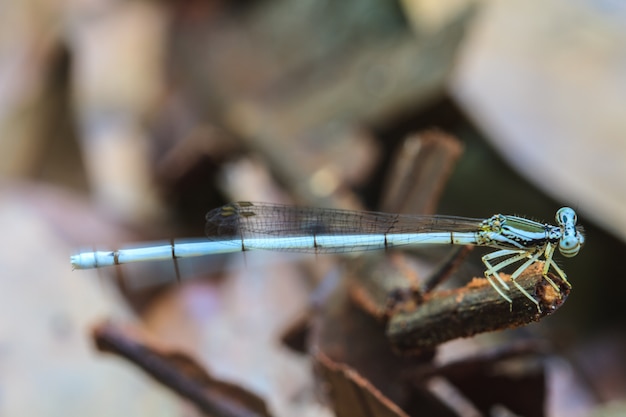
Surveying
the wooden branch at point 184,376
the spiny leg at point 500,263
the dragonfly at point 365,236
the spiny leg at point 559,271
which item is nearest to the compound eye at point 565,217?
the dragonfly at point 365,236

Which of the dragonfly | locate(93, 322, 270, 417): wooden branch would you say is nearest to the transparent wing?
the dragonfly

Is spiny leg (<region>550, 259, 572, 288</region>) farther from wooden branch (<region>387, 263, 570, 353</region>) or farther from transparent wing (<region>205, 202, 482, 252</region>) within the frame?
transparent wing (<region>205, 202, 482, 252</region>)

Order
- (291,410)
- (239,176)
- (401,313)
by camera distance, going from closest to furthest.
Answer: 1. (401,313)
2. (291,410)
3. (239,176)

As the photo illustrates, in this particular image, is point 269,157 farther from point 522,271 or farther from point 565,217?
point 522,271

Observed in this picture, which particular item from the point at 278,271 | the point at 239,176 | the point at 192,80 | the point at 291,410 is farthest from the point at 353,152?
the point at 291,410

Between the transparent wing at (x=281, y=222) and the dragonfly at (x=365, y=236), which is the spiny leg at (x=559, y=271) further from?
the transparent wing at (x=281, y=222)

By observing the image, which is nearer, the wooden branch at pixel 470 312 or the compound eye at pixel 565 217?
the wooden branch at pixel 470 312

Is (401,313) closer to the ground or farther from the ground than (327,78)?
closer to the ground

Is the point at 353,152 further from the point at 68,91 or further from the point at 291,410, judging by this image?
the point at 68,91
